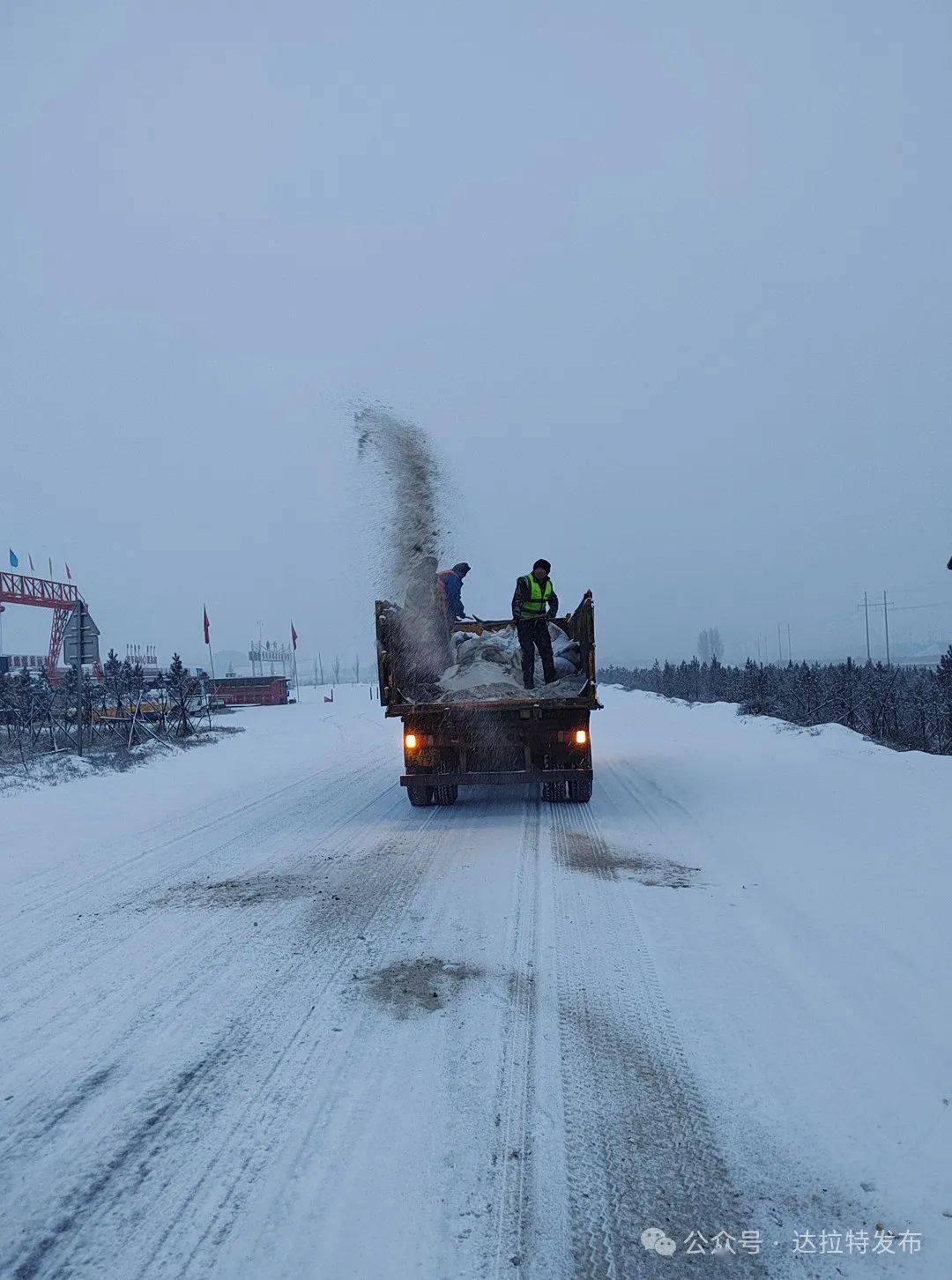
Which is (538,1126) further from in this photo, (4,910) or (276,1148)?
(4,910)

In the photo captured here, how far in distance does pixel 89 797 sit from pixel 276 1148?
10759mm

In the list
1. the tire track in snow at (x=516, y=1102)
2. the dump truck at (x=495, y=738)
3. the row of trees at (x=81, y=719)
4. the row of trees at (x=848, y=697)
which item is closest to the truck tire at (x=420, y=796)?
the dump truck at (x=495, y=738)

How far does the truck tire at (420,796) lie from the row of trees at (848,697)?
20.1m

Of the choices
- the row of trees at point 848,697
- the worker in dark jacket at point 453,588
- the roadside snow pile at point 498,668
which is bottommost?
the row of trees at point 848,697

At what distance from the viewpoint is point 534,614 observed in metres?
10.3

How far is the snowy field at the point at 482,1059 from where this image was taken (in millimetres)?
2629

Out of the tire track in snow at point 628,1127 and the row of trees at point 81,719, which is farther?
the row of trees at point 81,719

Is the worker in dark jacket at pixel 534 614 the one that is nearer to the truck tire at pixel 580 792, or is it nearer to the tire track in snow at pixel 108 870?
the truck tire at pixel 580 792

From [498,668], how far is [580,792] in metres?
2.00

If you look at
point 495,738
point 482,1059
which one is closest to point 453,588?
point 495,738

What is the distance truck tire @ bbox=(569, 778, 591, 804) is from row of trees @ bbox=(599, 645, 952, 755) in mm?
19424

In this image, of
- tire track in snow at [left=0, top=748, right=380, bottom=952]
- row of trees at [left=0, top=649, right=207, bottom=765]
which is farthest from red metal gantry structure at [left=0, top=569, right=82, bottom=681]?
tire track in snow at [left=0, top=748, right=380, bottom=952]

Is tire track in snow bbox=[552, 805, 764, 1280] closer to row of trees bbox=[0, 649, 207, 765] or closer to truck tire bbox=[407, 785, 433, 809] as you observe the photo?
truck tire bbox=[407, 785, 433, 809]

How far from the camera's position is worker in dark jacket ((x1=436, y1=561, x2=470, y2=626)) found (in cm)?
1211
